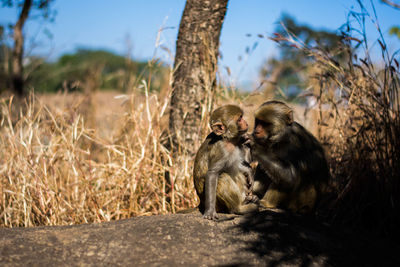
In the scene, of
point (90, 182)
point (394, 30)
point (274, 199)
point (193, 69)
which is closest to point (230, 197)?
point (274, 199)

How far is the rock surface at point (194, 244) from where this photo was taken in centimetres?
273

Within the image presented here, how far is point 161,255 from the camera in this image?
109 inches

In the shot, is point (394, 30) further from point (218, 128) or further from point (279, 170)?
point (218, 128)

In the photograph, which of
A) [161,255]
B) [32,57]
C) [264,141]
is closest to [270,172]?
[264,141]

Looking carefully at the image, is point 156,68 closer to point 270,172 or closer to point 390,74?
point 270,172

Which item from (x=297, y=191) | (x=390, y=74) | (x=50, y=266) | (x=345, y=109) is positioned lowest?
(x=50, y=266)

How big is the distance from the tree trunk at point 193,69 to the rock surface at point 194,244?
5.71 feet

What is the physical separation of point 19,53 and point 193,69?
5.98 meters

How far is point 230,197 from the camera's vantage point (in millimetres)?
3574

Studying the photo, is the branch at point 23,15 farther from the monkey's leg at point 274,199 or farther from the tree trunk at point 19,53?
the monkey's leg at point 274,199

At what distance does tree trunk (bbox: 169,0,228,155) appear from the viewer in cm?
500

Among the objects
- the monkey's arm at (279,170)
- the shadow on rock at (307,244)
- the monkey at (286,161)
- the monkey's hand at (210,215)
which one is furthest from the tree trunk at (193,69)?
the shadow on rock at (307,244)

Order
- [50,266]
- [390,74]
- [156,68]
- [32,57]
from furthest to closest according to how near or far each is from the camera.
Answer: [32,57] < [156,68] < [390,74] < [50,266]

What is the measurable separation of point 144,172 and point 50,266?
2.08 m
